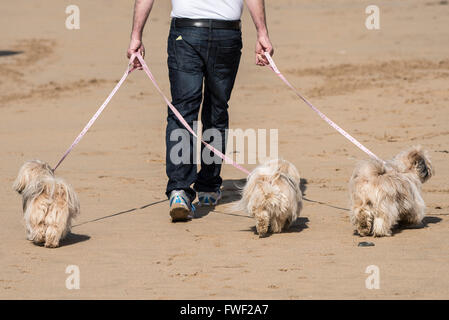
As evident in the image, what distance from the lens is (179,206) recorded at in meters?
Result: 7.32

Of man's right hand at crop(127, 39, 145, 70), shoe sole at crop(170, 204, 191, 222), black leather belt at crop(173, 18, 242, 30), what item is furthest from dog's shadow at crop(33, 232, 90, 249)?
black leather belt at crop(173, 18, 242, 30)

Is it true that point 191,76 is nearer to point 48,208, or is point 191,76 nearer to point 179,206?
point 179,206

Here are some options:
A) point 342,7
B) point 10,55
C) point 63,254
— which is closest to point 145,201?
point 63,254

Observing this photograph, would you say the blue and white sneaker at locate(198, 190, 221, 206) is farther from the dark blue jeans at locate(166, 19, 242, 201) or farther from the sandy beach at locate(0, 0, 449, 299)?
the dark blue jeans at locate(166, 19, 242, 201)

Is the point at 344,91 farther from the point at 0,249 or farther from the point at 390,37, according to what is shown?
the point at 0,249

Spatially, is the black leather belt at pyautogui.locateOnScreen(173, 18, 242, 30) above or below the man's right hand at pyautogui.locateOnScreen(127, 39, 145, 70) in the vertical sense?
above

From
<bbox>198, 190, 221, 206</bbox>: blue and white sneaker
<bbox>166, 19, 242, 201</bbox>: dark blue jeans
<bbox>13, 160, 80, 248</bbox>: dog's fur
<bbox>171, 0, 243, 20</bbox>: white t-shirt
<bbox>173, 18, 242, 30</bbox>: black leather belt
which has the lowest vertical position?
<bbox>198, 190, 221, 206</bbox>: blue and white sneaker

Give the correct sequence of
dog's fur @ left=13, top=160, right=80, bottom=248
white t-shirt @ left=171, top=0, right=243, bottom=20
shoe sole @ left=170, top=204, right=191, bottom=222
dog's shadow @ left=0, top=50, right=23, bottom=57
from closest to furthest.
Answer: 1. dog's fur @ left=13, top=160, right=80, bottom=248
2. shoe sole @ left=170, top=204, right=191, bottom=222
3. white t-shirt @ left=171, top=0, right=243, bottom=20
4. dog's shadow @ left=0, top=50, right=23, bottom=57

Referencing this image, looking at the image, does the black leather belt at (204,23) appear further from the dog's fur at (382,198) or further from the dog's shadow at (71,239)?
the dog's shadow at (71,239)

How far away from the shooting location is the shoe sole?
7.32 metres

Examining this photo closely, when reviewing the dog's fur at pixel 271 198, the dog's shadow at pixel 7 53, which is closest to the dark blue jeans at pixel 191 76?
the dog's fur at pixel 271 198

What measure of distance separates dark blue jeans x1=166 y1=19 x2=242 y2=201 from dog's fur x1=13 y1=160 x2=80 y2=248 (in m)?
1.28

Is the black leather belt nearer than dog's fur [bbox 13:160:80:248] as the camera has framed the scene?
No

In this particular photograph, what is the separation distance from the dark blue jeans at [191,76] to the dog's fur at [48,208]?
128cm
